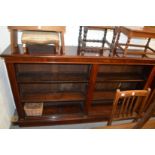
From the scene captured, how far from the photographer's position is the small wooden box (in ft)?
6.49

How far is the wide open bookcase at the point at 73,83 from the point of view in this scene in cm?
176

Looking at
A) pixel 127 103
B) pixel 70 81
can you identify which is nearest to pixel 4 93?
pixel 70 81

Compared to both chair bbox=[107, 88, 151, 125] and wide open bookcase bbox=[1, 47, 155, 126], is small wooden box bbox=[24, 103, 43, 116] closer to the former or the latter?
wide open bookcase bbox=[1, 47, 155, 126]

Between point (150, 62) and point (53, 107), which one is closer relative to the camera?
point (150, 62)

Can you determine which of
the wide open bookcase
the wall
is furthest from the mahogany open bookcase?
the wall

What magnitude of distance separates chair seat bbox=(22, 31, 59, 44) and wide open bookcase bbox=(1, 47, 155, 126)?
18cm

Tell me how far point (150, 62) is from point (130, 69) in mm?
418

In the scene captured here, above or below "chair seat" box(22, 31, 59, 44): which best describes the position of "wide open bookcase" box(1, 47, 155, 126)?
below

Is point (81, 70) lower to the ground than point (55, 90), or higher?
higher

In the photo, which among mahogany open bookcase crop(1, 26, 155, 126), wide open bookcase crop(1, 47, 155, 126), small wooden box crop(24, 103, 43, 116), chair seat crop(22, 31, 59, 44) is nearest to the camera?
chair seat crop(22, 31, 59, 44)

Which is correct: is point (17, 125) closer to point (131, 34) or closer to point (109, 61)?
point (109, 61)
